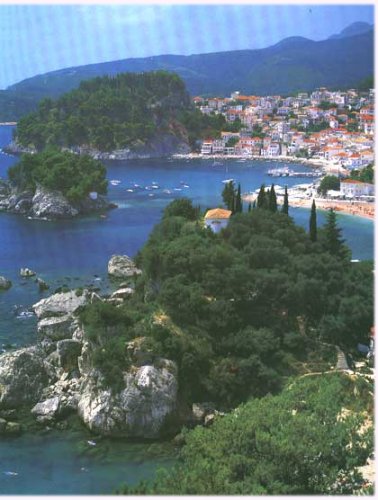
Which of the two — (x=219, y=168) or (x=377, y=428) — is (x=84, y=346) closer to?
(x=377, y=428)

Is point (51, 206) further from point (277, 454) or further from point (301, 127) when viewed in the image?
point (301, 127)

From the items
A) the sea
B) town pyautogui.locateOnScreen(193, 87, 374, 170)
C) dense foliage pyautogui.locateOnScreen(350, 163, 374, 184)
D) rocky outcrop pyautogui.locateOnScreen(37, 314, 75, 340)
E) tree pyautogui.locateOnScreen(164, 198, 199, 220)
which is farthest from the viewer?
town pyautogui.locateOnScreen(193, 87, 374, 170)

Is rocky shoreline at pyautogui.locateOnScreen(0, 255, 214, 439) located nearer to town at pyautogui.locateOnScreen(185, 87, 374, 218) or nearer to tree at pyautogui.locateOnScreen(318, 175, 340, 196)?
town at pyautogui.locateOnScreen(185, 87, 374, 218)

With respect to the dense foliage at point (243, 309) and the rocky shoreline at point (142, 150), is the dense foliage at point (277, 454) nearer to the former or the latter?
the dense foliage at point (243, 309)

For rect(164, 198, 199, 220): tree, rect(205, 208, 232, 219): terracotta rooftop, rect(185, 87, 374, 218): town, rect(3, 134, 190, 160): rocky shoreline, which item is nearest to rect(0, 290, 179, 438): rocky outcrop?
rect(205, 208, 232, 219): terracotta rooftop

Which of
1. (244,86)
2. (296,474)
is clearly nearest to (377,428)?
(296,474)

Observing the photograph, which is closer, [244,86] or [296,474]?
[296,474]

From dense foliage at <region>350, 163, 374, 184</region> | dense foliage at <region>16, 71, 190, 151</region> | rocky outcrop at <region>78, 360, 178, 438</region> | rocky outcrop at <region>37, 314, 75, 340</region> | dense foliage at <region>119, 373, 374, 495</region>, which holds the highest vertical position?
dense foliage at <region>16, 71, 190, 151</region>
